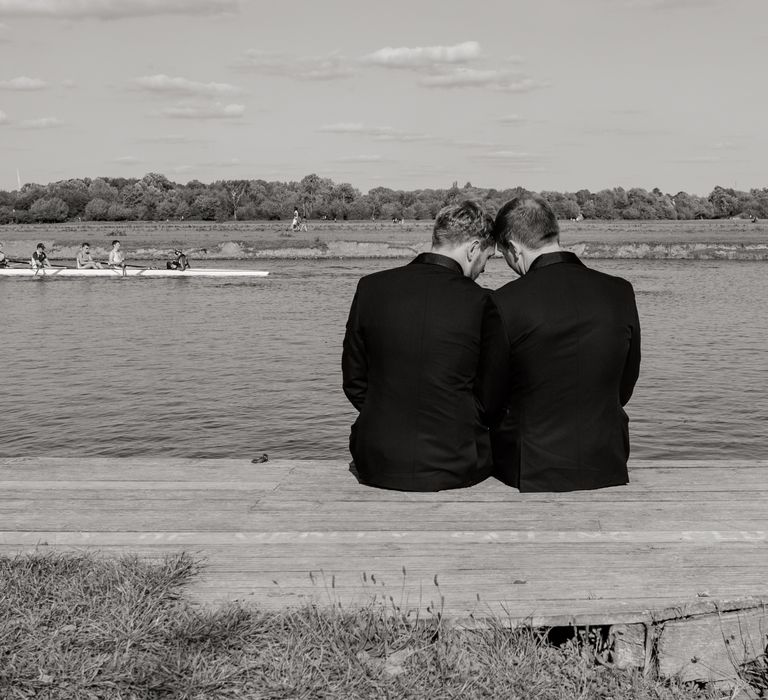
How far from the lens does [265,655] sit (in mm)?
4246

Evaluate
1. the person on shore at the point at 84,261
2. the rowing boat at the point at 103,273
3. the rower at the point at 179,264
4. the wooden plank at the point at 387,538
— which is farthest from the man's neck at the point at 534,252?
the person on shore at the point at 84,261

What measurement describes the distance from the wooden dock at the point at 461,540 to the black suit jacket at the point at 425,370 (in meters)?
0.25

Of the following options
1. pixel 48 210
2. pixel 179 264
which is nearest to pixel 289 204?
pixel 48 210

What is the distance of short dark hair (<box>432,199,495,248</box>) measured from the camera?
19.9 feet

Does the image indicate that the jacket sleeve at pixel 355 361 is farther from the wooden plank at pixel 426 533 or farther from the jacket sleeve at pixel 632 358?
the jacket sleeve at pixel 632 358

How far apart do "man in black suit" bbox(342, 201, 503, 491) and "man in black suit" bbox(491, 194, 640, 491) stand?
0.56ft

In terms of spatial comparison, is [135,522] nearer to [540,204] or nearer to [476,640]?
A: [476,640]

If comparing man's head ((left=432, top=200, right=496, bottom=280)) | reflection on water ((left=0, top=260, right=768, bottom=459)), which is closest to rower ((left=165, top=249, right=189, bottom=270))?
reflection on water ((left=0, top=260, right=768, bottom=459))

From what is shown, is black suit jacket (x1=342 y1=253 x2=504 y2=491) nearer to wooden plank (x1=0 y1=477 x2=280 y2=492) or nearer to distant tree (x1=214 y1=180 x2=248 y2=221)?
wooden plank (x1=0 y1=477 x2=280 y2=492)

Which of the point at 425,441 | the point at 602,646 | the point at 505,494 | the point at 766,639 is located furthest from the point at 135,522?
the point at 766,639

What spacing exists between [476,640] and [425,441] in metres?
1.87

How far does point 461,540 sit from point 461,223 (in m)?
2.10

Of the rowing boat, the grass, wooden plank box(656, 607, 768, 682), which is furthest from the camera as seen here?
the rowing boat

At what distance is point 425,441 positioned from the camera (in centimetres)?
607
